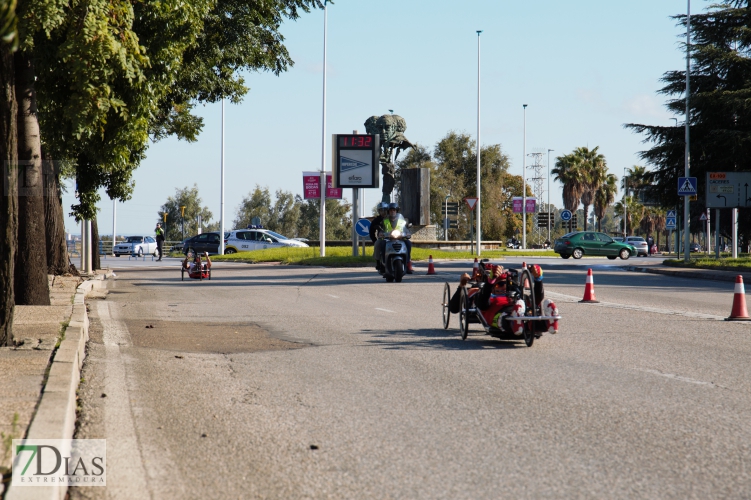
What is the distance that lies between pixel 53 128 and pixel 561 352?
32.3ft

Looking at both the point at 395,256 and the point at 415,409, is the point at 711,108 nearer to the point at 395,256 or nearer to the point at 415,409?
the point at 395,256

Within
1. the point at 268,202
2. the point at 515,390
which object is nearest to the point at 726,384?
the point at 515,390

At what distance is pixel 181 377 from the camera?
8.07m

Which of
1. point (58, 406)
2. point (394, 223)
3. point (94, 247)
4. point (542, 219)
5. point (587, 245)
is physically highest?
point (542, 219)

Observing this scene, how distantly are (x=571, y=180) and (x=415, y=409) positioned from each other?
265ft

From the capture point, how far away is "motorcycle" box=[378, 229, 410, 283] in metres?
22.0

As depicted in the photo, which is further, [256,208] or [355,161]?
[256,208]

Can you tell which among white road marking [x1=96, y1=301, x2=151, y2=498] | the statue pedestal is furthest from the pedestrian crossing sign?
white road marking [x1=96, y1=301, x2=151, y2=498]

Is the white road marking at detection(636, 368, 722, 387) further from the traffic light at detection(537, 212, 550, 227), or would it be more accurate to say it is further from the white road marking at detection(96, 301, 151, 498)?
the traffic light at detection(537, 212, 550, 227)

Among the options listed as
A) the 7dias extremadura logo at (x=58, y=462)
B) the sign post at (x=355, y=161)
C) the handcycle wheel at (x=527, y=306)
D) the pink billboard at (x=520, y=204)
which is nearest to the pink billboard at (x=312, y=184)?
the sign post at (x=355, y=161)

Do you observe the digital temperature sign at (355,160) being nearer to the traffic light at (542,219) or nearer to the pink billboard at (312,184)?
the pink billboard at (312,184)

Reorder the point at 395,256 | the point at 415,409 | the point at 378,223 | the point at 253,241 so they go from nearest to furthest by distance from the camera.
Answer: the point at 415,409, the point at 395,256, the point at 378,223, the point at 253,241

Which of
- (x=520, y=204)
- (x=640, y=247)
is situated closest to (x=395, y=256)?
(x=640, y=247)

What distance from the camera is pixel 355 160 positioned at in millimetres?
38031
